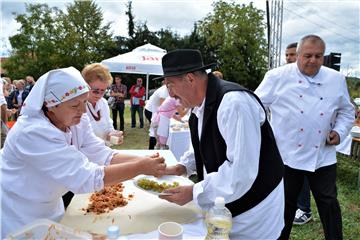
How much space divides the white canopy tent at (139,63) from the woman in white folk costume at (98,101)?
19.4 ft

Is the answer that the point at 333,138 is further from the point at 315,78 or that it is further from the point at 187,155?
the point at 187,155

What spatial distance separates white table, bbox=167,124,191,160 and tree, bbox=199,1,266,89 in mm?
23986

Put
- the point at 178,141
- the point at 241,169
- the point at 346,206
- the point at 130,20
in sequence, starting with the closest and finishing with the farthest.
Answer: the point at 241,169 → the point at 346,206 → the point at 178,141 → the point at 130,20

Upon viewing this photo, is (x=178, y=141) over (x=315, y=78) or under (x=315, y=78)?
under

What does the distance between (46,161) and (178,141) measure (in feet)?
11.8

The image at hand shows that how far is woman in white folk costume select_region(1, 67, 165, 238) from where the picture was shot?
135cm

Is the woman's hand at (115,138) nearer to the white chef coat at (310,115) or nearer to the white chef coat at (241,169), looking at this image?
the white chef coat at (310,115)

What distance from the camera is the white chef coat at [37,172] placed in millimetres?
1348

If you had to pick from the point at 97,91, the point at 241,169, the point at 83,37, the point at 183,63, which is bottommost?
the point at 241,169

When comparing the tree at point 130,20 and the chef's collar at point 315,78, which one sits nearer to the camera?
the chef's collar at point 315,78

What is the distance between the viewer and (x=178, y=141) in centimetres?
489

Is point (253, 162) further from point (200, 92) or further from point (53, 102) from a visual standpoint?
point (53, 102)

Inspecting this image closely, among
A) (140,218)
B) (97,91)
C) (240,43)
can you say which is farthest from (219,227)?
(240,43)

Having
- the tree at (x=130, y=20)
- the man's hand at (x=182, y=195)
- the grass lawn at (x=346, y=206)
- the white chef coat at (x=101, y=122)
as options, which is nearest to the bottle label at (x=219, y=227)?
the man's hand at (x=182, y=195)
